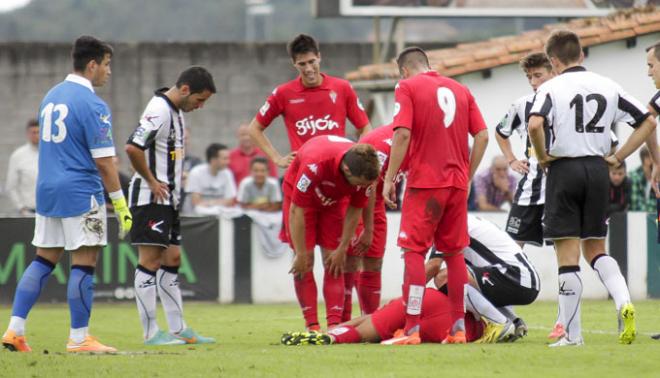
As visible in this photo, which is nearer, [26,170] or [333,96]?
[333,96]

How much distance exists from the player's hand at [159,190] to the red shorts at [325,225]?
3.35 ft

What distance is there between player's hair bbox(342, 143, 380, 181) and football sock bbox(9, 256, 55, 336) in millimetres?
2513

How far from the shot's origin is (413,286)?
10.6 meters

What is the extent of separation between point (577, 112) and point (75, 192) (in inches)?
150

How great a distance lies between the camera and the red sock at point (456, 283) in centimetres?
1079

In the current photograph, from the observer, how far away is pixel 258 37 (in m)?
89.7

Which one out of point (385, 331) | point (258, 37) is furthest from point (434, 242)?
point (258, 37)

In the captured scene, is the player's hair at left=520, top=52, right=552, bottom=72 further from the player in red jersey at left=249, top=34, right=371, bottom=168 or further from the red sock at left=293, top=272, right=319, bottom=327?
the red sock at left=293, top=272, right=319, bottom=327

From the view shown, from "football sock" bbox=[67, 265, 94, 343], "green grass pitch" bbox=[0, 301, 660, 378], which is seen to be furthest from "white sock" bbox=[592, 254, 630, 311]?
"football sock" bbox=[67, 265, 94, 343]

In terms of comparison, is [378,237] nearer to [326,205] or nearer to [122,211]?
[326,205]

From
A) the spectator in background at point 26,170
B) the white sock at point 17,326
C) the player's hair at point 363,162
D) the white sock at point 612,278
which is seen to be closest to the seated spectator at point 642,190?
the spectator in background at point 26,170

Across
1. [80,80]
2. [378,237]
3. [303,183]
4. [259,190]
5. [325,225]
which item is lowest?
[378,237]

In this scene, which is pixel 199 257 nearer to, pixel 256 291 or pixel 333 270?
pixel 256 291

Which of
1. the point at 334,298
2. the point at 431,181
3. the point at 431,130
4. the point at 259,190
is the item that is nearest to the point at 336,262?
the point at 334,298
